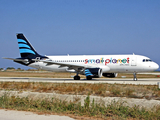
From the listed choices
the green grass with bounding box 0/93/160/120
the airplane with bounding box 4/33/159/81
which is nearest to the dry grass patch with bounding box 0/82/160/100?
the green grass with bounding box 0/93/160/120

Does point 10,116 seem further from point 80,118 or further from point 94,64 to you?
point 94,64

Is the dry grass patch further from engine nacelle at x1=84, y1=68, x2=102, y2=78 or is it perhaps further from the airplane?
the airplane

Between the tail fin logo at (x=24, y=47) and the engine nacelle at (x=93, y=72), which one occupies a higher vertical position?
the tail fin logo at (x=24, y=47)

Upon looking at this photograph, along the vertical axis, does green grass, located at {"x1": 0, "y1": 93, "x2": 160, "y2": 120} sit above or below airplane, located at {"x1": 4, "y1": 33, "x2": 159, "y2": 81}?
below

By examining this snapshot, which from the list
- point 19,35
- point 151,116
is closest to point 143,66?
point 19,35

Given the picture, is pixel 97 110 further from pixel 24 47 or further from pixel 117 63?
pixel 24 47

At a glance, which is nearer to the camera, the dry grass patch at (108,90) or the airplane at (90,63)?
the dry grass patch at (108,90)

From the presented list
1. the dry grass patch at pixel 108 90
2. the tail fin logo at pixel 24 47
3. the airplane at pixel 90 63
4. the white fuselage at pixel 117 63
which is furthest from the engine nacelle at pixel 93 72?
the dry grass patch at pixel 108 90

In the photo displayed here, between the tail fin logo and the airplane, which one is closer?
the airplane

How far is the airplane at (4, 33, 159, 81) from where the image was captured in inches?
1304

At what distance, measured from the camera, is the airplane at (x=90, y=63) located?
33.1 m

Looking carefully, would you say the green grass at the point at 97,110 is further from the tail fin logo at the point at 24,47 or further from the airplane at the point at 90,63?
the tail fin logo at the point at 24,47

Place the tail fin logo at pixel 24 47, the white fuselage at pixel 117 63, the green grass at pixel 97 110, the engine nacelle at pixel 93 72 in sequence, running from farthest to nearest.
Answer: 1. the tail fin logo at pixel 24 47
2. the white fuselage at pixel 117 63
3. the engine nacelle at pixel 93 72
4. the green grass at pixel 97 110

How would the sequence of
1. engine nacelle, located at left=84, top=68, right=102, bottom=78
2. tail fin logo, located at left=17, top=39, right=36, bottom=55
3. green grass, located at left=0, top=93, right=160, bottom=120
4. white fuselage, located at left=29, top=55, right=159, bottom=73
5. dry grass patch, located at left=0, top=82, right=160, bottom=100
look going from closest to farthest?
green grass, located at left=0, top=93, right=160, bottom=120
dry grass patch, located at left=0, top=82, right=160, bottom=100
engine nacelle, located at left=84, top=68, right=102, bottom=78
white fuselage, located at left=29, top=55, right=159, bottom=73
tail fin logo, located at left=17, top=39, right=36, bottom=55
